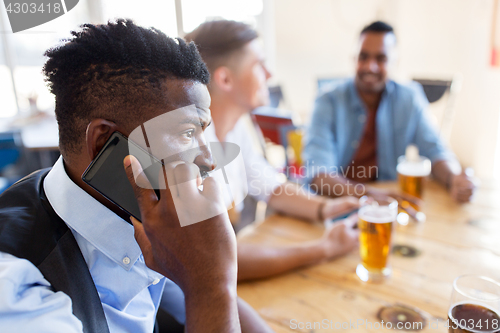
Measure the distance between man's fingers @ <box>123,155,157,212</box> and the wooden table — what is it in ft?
1.21

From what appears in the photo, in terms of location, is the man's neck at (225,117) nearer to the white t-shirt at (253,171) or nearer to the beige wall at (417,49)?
the white t-shirt at (253,171)

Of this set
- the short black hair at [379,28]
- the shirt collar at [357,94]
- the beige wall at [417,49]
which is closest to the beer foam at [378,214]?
the shirt collar at [357,94]

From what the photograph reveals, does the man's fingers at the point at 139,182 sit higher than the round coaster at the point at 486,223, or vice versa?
the man's fingers at the point at 139,182

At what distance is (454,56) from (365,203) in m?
3.13

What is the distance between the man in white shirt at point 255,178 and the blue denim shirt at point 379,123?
64 centimetres

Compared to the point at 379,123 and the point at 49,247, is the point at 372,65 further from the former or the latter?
the point at 49,247

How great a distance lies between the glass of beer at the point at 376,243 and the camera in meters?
0.80

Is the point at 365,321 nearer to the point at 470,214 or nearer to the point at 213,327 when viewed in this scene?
the point at 213,327

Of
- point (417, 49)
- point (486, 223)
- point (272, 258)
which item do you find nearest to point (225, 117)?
point (272, 258)

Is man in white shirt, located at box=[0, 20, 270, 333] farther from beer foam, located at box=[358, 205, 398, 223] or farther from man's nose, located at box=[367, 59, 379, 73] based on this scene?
man's nose, located at box=[367, 59, 379, 73]

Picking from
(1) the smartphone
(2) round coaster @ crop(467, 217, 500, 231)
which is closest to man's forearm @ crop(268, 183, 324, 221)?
(2) round coaster @ crop(467, 217, 500, 231)

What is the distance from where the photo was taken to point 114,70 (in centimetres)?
46

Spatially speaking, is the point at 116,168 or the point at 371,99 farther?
the point at 371,99

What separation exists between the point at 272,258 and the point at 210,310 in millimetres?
366
